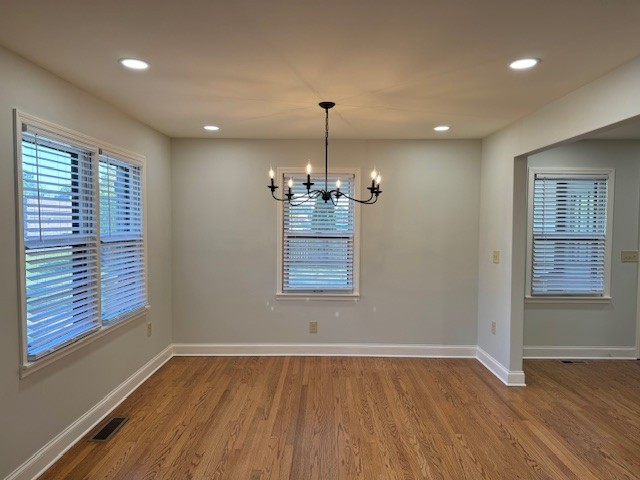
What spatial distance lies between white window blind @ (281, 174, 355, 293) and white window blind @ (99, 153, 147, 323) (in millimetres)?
1485

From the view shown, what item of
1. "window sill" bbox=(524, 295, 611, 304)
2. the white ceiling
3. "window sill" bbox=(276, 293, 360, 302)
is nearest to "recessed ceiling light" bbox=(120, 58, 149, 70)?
the white ceiling

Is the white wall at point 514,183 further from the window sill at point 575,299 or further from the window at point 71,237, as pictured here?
the window at point 71,237

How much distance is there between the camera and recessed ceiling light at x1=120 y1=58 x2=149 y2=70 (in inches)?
83.0

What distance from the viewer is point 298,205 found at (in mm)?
4113

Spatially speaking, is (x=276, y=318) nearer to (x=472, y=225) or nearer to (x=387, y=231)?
(x=387, y=231)

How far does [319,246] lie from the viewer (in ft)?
13.6

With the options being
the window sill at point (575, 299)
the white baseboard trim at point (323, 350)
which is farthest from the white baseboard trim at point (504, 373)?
the window sill at point (575, 299)

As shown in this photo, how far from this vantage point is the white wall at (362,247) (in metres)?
4.10

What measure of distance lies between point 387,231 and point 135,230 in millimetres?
2566

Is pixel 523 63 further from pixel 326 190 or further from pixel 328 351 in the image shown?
pixel 328 351


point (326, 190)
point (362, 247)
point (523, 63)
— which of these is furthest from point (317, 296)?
point (523, 63)

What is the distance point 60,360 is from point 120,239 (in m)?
1.03

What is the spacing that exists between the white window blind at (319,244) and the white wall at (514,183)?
4.77 ft

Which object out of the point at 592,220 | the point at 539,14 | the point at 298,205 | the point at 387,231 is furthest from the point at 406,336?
the point at 539,14
